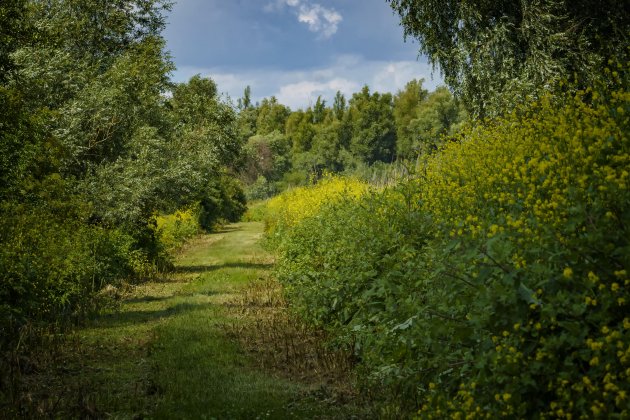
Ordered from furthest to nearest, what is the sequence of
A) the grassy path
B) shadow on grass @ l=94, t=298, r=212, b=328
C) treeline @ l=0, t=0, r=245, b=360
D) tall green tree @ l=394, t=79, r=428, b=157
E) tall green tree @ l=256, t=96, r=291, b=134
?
1. tall green tree @ l=256, t=96, r=291, b=134
2. tall green tree @ l=394, t=79, r=428, b=157
3. shadow on grass @ l=94, t=298, r=212, b=328
4. treeline @ l=0, t=0, r=245, b=360
5. the grassy path

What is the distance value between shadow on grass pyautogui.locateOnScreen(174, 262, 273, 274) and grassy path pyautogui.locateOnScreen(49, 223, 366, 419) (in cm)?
520

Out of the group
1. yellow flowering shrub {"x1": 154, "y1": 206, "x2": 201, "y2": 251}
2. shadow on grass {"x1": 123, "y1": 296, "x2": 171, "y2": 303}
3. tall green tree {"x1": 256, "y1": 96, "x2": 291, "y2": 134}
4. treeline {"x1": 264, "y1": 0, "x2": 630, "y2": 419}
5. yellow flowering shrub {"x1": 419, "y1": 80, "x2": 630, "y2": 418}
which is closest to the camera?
yellow flowering shrub {"x1": 419, "y1": 80, "x2": 630, "y2": 418}

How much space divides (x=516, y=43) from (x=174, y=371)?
14.3m

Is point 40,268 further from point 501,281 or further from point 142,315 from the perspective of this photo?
point 501,281

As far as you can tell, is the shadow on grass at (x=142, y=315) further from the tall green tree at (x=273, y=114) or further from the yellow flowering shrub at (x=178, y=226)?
the tall green tree at (x=273, y=114)

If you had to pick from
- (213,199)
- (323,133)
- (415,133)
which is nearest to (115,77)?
(213,199)

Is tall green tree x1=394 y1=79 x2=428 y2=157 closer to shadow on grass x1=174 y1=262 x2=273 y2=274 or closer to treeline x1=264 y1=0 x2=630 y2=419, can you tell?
shadow on grass x1=174 y1=262 x2=273 y2=274

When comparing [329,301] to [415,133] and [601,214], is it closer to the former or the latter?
[601,214]

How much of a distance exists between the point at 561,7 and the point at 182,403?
A: 51.0 ft

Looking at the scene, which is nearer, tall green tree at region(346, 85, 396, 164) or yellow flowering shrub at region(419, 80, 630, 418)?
yellow flowering shrub at region(419, 80, 630, 418)

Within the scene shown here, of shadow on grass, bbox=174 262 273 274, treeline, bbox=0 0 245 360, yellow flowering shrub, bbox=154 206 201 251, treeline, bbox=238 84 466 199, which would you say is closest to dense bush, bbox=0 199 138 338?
treeline, bbox=0 0 245 360

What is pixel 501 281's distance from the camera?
4.55 meters

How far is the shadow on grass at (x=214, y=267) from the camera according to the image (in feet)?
67.0

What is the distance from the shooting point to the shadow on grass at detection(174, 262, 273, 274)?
20422 mm
